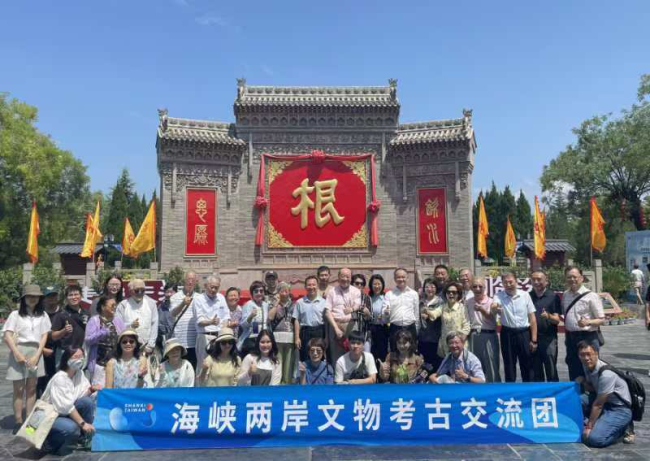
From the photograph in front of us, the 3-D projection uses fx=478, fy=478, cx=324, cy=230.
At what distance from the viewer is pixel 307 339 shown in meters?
6.92

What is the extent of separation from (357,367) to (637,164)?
97.3ft

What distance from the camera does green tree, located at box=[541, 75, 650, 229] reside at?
29453 millimetres

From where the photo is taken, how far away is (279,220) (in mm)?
22172

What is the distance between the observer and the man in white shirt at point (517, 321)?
639 centimetres

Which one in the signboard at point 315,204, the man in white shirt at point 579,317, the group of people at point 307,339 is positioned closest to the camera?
the group of people at point 307,339

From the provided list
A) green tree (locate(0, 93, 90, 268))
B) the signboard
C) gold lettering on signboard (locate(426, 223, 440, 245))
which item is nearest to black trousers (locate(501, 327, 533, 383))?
the signboard

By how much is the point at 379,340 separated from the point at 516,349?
194 centimetres

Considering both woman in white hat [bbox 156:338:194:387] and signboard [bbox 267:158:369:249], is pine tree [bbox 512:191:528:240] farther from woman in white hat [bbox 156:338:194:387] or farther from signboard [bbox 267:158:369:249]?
woman in white hat [bbox 156:338:194:387]

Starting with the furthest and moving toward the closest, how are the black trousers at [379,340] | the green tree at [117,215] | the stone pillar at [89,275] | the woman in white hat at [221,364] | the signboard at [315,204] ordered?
the green tree at [117,215] → the signboard at [315,204] → the stone pillar at [89,275] → the black trousers at [379,340] → the woman in white hat at [221,364]

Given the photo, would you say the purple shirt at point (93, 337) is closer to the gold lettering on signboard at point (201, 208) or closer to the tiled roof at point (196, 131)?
the gold lettering on signboard at point (201, 208)

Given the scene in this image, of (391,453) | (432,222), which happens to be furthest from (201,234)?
(391,453)

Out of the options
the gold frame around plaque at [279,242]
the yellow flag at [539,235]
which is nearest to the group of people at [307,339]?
the gold frame around plaque at [279,242]

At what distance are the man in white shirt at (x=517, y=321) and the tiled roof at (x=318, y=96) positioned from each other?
17.4m

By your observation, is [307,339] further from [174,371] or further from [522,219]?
[522,219]
